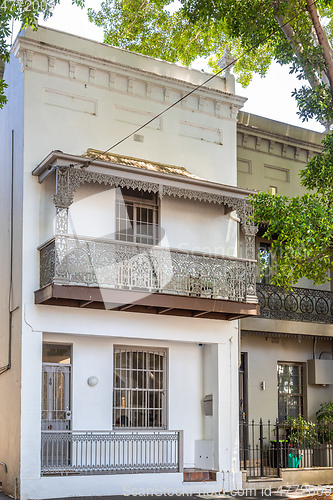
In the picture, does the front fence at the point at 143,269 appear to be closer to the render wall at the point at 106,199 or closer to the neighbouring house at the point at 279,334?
the render wall at the point at 106,199

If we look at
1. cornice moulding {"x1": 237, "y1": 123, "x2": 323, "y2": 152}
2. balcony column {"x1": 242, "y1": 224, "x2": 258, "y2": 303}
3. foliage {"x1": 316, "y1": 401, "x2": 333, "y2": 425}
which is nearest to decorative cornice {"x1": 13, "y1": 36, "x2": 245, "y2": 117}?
cornice moulding {"x1": 237, "y1": 123, "x2": 323, "y2": 152}

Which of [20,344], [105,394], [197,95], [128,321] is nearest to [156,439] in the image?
[105,394]

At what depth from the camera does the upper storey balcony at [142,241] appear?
47.4ft

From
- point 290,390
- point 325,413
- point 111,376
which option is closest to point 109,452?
point 111,376

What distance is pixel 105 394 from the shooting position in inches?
615

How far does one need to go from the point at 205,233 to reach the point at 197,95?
138 inches

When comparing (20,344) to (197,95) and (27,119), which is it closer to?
(27,119)

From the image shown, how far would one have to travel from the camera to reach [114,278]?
1486 centimetres

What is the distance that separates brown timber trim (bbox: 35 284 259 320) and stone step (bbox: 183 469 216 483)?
350cm

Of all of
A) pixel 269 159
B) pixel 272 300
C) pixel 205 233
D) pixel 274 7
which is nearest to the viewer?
pixel 274 7

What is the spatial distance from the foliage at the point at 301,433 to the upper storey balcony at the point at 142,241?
3427mm

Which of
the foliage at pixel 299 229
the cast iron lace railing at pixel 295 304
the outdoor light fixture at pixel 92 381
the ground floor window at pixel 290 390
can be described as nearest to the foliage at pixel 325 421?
the ground floor window at pixel 290 390

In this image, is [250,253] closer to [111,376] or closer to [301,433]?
[111,376]

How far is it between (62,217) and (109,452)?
5.03 metres
